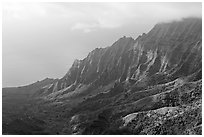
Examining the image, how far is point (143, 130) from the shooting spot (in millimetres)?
173250

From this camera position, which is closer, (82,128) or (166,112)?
(166,112)

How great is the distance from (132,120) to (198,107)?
110 feet

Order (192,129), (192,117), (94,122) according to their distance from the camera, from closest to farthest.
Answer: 1. (192,129)
2. (192,117)
3. (94,122)

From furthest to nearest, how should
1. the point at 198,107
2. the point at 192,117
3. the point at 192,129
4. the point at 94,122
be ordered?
the point at 94,122 → the point at 198,107 → the point at 192,117 → the point at 192,129

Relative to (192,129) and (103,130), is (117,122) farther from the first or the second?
(192,129)

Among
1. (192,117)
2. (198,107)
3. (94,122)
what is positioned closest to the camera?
(192,117)

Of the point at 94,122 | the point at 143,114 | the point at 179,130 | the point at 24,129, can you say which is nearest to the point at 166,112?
the point at 143,114

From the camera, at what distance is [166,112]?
18525 cm

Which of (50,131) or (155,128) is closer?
(155,128)

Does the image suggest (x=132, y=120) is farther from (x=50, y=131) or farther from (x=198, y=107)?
(x=50, y=131)

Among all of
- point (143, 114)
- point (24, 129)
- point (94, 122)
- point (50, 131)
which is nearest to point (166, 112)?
point (143, 114)

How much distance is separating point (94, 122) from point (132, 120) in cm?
2120

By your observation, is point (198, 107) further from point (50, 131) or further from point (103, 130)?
point (50, 131)

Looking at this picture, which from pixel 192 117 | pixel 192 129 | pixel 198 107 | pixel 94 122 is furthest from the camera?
pixel 94 122
